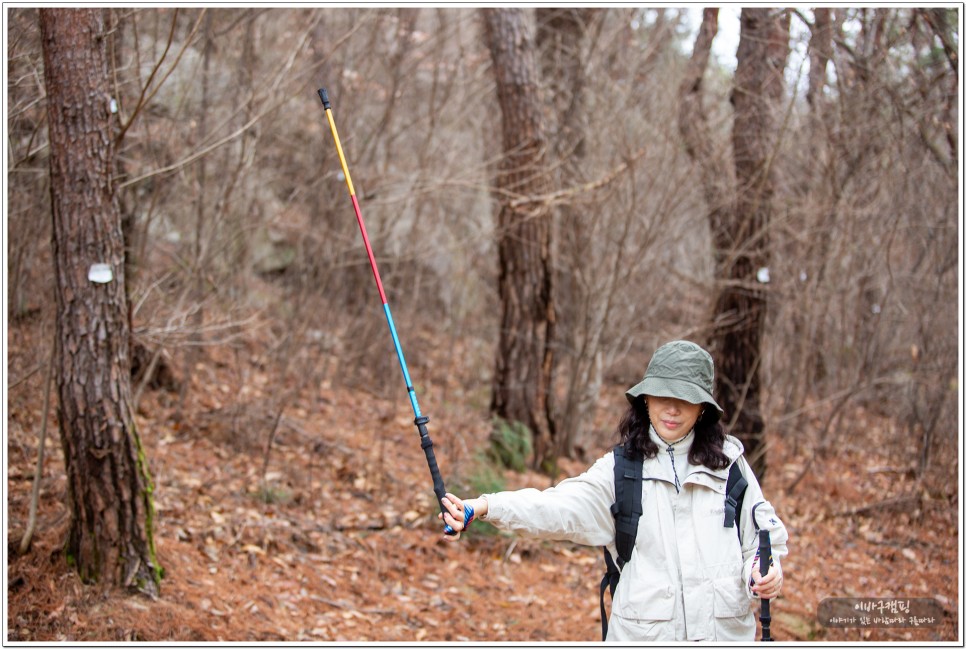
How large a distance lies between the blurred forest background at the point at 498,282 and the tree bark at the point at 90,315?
13cm

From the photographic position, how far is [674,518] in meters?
2.88

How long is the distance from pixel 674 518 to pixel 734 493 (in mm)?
227

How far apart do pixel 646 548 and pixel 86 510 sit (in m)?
3.16

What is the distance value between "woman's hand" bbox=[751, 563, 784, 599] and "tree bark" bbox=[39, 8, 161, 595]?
11.0 ft

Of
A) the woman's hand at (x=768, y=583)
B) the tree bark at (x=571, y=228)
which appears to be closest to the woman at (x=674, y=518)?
the woman's hand at (x=768, y=583)

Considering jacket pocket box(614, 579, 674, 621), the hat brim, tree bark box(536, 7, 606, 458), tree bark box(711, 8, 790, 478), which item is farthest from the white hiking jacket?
tree bark box(711, 8, 790, 478)

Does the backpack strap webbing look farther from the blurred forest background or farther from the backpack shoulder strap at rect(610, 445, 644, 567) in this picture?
the blurred forest background

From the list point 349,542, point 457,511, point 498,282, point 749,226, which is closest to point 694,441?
point 457,511

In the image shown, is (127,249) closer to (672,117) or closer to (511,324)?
(511,324)

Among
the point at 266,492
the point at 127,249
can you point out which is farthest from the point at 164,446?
the point at 127,249

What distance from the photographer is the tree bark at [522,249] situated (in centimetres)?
810

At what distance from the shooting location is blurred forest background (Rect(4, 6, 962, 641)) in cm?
578

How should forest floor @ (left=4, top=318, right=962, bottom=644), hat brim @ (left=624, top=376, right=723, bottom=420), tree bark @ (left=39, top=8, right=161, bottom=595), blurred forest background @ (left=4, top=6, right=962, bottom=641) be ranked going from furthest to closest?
blurred forest background @ (left=4, top=6, right=962, bottom=641), forest floor @ (left=4, top=318, right=962, bottom=644), tree bark @ (left=39, top=8, right=161, bottom=595), hat brim @ (left=624, top=376, right=723, bottom=420)

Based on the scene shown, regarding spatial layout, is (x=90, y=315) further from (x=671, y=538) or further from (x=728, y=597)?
(x=728, y=597)
